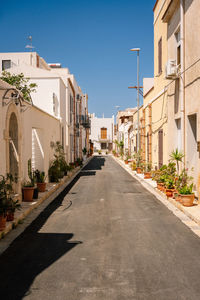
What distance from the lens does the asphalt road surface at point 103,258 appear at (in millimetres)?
4105

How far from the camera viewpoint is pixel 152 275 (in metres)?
4.57

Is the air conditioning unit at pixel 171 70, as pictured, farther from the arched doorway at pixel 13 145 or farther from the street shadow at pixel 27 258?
the street shadow at pixel 27 258

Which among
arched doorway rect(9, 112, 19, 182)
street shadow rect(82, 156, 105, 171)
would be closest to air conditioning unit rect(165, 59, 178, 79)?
arched doorway rect(9, 112, 19, 182)

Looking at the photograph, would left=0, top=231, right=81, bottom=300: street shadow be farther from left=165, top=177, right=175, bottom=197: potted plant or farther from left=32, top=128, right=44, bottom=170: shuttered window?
left=32, top=128, right=44, bottom=170: shuttered window

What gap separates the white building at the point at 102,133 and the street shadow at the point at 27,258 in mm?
73399

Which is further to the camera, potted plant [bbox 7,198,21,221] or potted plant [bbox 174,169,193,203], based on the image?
potted plant [bbox 174,169,193,203]

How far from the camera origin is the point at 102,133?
81188mm

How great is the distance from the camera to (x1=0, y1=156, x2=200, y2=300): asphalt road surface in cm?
411

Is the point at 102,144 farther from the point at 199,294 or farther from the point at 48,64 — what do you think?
the point at 199,294

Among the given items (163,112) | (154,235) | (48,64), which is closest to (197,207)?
(154,235)

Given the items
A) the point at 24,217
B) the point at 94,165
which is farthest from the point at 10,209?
the point at 94,165

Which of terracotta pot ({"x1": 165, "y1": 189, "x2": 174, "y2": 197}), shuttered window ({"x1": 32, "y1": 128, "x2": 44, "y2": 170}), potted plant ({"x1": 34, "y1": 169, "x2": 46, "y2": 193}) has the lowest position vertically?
terracotta pot ({"x1": 165, "y1": 189, "x2": 174, "y2": 197})

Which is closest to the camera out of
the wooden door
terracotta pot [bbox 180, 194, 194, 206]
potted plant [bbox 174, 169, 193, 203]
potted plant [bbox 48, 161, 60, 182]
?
terracotta pot [bbox 180, 194, 194, 206]

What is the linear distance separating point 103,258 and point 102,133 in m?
76.2
